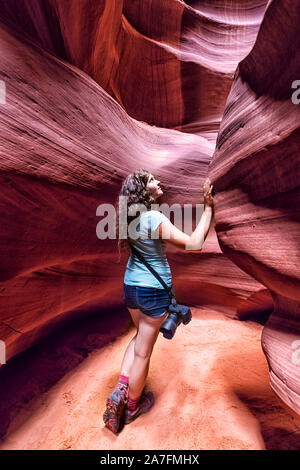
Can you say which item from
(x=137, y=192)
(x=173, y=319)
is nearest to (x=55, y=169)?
(x=137, y=192)

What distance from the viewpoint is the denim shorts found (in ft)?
5.96

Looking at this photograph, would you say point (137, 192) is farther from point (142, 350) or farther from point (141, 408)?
point (141, 408)

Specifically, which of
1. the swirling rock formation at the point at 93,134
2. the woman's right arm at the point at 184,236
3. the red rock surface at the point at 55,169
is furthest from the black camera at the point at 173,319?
the red rock surface at the point at 55,169

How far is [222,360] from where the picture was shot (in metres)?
2.53

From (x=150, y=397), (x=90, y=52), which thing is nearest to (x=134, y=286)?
(x=150, y=397)

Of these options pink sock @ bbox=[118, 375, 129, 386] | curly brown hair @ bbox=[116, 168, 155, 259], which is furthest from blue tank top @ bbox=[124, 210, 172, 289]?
pink sock @ bbox=[118, 375, 129, 386]

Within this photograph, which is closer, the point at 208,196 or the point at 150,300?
the point at 150,300

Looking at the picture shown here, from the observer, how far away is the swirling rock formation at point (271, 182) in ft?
4.45

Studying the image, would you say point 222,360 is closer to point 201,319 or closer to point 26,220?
point 201,319

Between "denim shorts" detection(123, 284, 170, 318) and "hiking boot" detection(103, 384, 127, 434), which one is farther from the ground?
"denim shorts" detection(123, 284, 170, 318)

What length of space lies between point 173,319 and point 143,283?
0.37 meters

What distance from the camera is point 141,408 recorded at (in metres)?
2.01

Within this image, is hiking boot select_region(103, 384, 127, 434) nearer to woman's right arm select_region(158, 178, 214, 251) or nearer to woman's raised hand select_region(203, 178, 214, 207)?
woman's right arm select_region(158, 178, 214, 251)
